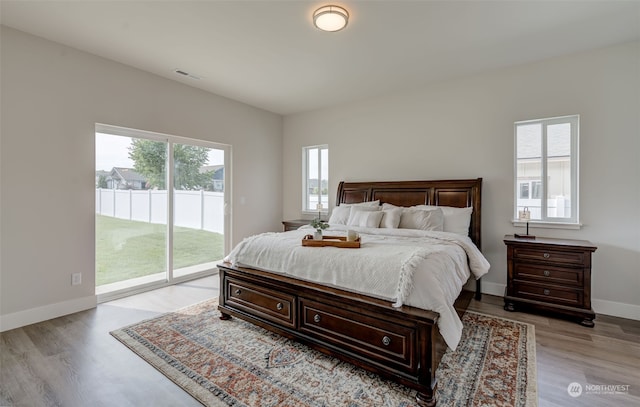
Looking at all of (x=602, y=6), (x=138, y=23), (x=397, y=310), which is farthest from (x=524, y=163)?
(x=138, y=23)

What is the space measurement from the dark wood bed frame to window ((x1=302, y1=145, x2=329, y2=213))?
8.84 feet

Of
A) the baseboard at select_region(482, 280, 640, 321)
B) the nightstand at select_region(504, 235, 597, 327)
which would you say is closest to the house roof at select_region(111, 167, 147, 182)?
the nightstand at select_region(504, 235, 597, 327)

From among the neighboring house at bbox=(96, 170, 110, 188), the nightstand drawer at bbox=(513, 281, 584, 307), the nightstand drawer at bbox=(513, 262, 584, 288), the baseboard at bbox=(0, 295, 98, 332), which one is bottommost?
the baseboard at bbox=(0, 295, 98, 332)

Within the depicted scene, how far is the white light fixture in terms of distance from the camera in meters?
2.41

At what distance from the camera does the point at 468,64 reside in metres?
3.48

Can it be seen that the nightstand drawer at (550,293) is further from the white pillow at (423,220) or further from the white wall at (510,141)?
the white pillow at (423,220)

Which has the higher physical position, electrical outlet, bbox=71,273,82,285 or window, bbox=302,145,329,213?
window, bbox=302,145,329,213

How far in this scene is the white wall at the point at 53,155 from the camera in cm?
275

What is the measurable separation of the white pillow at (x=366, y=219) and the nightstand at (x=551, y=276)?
147cm

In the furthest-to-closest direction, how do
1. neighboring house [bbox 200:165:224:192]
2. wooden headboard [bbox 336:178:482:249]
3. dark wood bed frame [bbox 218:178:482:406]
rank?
1. neighboring house [bbox 200:165:224:192]
2. wooden headboard [bbox 336:178:482:249]
3. dark wood bed frame [bbox 218:178:482:406]

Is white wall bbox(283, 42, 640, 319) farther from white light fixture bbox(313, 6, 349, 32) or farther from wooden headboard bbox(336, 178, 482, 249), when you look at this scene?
white light fixture bbox(313, 6, 349, 32)

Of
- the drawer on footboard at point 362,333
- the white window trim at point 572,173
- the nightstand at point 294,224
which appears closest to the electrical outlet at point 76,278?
the drawer on footboard at point 362,333

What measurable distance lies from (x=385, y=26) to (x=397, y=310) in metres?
2.48

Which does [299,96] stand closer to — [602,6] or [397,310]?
[602,6]
